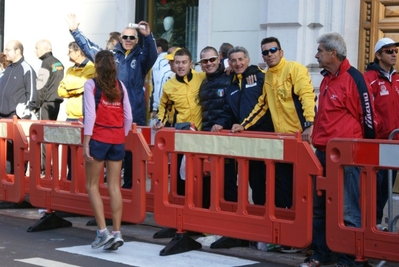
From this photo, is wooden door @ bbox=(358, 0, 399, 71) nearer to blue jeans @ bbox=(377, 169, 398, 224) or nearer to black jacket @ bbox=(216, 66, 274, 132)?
black jacket @ bbox=(216, 66, 274, 132)

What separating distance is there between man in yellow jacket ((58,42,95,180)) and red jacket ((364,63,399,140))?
3829 mm

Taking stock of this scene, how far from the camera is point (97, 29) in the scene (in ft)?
51.4

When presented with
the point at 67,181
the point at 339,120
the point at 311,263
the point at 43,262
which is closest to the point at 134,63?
the point at 67,181

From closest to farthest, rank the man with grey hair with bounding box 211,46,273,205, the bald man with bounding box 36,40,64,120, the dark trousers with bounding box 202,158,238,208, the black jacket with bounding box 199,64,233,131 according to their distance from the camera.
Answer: the dark trousers with bounding box 202,158,238,208 < the man with grey hair with bounding box 211,46,273,205 < the black jacket with bounding box 199,64,233,131 < the bald man with bounding box 36,40,64,120

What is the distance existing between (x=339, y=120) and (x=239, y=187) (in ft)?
3.70

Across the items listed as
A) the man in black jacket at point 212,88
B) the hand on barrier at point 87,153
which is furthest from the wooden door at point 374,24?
the hand on barrier at point 87,153

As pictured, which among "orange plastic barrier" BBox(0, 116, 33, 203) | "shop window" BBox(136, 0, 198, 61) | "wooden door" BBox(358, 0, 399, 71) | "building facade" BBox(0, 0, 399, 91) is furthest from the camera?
"shop window" BBox(136, 0, 198, 61)

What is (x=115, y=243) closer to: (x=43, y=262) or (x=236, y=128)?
(x=43, y=262)

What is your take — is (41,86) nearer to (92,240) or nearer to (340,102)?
(92,240)

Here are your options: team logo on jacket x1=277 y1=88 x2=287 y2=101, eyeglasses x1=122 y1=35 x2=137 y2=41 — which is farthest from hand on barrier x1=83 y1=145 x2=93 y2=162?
eyeglasses x1=122 y1=35 x2=137 y2=41

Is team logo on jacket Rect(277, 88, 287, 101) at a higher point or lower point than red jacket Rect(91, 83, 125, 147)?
higher

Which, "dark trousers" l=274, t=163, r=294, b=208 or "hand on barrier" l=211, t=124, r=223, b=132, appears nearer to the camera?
"dark trousers" l=274, t=163, r=294, b=208

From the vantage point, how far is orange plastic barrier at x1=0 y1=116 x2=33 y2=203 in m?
10.3

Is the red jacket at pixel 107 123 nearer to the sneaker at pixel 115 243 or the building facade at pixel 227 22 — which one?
the sneaker at pixel 115 243
